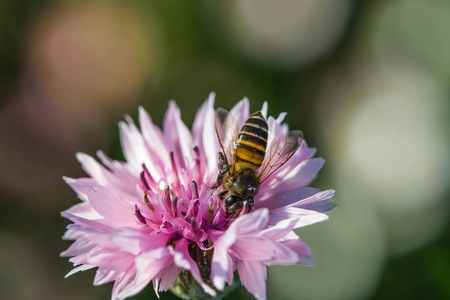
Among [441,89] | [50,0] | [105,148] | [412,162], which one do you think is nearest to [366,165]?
[412,162]

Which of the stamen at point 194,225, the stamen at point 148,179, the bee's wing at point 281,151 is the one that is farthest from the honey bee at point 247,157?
the stamen at point 148,179

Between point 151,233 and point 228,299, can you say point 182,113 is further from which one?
point 151,233

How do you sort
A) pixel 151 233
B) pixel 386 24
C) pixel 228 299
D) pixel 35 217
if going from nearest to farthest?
1. pixel 151 233
2. pixel 228 299
3. pixel 35 217
4. pixel 386 24

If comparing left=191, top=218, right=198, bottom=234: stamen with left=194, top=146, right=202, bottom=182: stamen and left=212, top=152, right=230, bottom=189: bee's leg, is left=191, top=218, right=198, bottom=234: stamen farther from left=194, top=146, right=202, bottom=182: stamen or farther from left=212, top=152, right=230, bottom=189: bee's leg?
left=194, top=146, right=202, bottom=182: stamen

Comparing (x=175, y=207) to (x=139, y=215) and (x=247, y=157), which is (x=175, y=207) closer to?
(x=139, y=215)

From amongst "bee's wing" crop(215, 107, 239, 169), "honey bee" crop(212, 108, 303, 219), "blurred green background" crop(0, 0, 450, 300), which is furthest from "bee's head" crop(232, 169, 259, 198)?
"blurred green background" crop(0, 0, 450, 300)

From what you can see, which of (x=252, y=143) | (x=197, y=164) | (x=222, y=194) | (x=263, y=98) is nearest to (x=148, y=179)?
(x=197, y=164)

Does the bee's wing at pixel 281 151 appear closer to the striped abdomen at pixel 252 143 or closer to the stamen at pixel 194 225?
the striped abdomen at pixel 252 143
